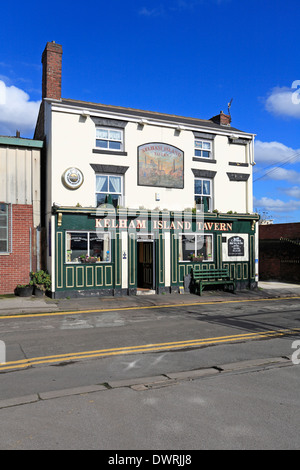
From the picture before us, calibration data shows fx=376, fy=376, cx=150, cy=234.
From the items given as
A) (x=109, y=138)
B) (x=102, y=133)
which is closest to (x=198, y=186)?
(x=109, y=138)

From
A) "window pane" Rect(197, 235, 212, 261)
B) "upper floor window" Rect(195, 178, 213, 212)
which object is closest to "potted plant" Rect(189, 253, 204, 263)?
"window pane" Rect(197, 235, 212, 261)

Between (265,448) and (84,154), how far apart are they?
48.0 ft

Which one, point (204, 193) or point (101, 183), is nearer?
point (101, 183)

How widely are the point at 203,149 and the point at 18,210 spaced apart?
31.7ft

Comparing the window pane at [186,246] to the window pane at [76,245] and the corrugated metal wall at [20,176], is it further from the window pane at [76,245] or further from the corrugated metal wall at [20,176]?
the corrugated metal wall at [20,176]

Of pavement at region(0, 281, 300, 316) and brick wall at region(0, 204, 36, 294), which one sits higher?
brick wall at region(0, 204, 36, 294)

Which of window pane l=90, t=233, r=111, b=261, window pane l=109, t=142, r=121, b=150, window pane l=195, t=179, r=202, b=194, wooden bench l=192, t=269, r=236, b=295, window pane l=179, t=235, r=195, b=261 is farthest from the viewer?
window pane l=195, t=179, r=202, b=194

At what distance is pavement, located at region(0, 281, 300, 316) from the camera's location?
43.3 feet

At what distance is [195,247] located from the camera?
61.7 feet

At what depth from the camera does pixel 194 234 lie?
18734 mm

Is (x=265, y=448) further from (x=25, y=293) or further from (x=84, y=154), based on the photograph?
(x=84, y=154)

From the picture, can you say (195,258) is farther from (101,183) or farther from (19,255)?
(19,255)

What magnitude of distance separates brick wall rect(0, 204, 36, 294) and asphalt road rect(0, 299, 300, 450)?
18.9 ft

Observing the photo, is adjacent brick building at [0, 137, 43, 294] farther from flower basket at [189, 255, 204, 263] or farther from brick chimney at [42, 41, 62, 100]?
flower basket at [189, 255, 204, 263]
